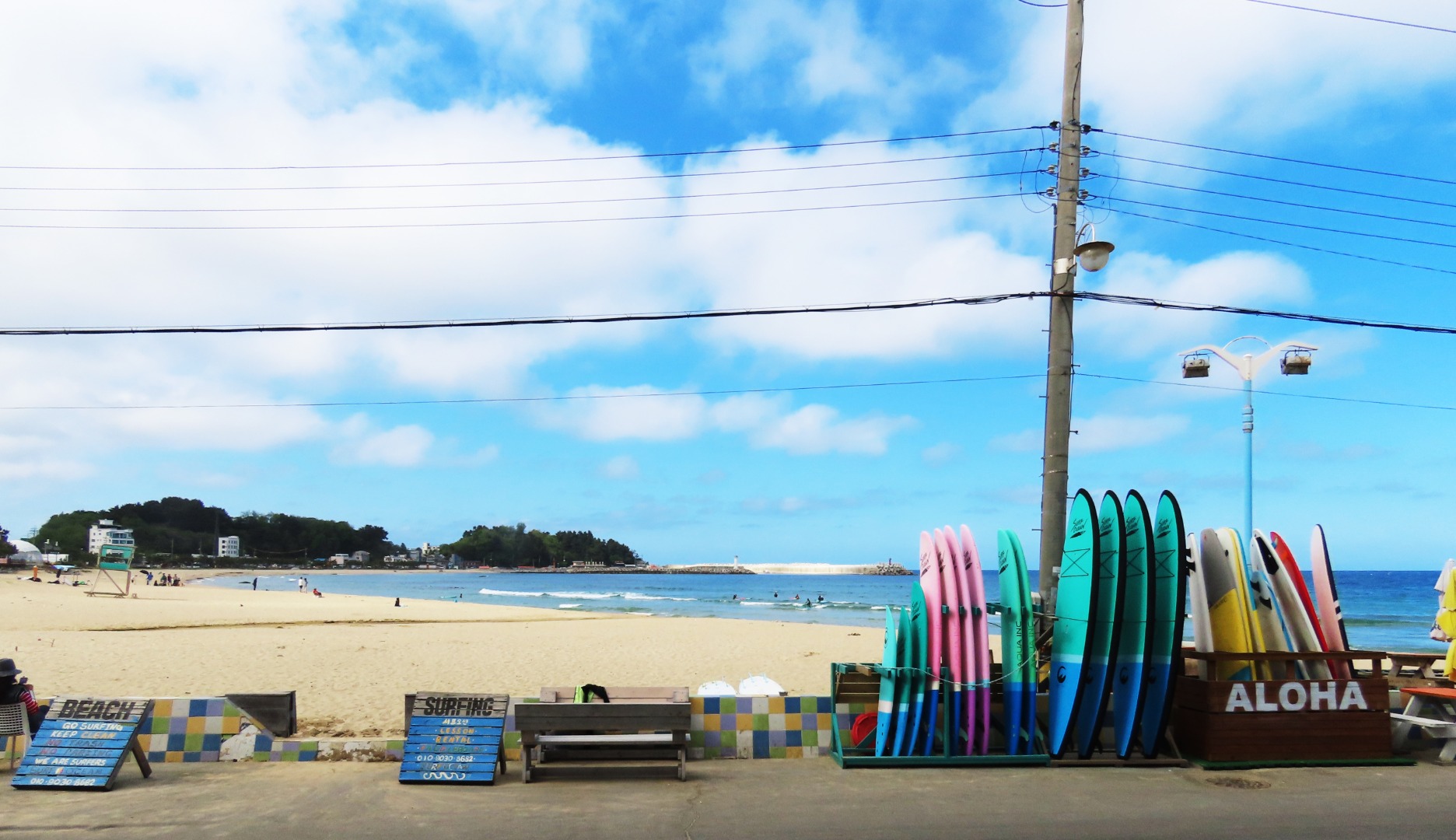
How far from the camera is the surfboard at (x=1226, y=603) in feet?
24.5

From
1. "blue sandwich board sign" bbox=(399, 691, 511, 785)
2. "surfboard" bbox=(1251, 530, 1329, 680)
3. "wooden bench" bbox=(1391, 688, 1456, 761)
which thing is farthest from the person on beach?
"wooden bench" bbox=(1391, 688, 1456, 761)

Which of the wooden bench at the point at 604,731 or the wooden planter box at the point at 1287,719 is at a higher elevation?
the wooden planter box at the point at 1287,719

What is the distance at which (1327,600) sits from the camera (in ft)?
26.1

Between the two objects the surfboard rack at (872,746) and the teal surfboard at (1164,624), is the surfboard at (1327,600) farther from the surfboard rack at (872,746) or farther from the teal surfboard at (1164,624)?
the surfboard rack at (872,746)

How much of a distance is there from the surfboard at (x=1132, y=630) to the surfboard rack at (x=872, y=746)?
2.14 feet

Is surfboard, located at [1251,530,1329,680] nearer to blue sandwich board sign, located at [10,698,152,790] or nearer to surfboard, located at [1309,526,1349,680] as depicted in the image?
surfboard, located at [1309,526,1349,680]

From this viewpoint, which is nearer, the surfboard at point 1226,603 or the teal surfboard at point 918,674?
Answer: the teal surfboard at point 918,674

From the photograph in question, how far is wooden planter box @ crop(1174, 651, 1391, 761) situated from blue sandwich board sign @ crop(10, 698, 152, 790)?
7.89 metres

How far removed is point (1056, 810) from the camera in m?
5.93

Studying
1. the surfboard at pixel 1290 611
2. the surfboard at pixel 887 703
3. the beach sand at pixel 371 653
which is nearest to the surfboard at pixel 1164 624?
the surfboard at pixel 1290 611

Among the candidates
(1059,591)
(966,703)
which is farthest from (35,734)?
(1059,591)

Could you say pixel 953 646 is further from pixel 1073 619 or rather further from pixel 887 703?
pixel 1073 619

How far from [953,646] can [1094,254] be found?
12.3 feet

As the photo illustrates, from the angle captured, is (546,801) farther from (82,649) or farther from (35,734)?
(82,649)
